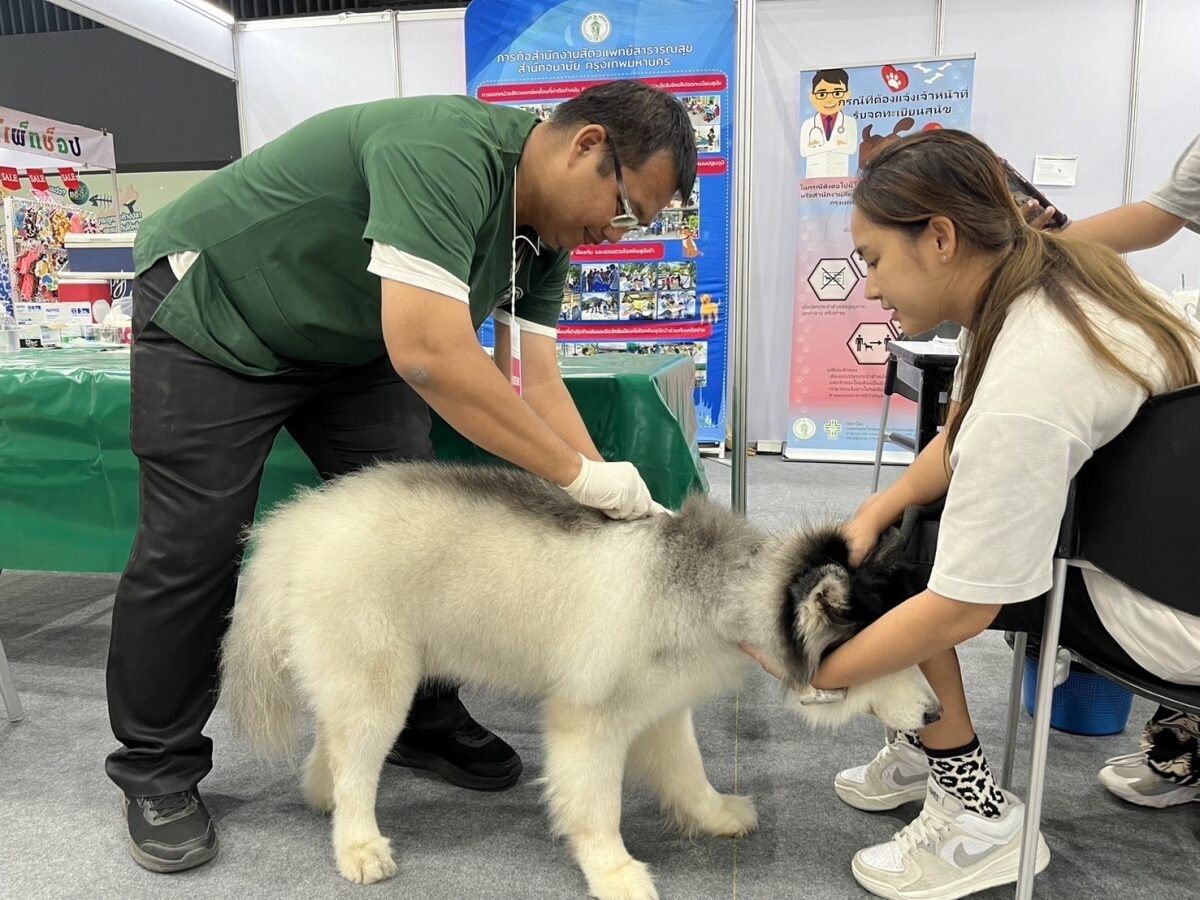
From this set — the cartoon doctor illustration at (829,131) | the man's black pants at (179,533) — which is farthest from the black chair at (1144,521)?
the cartoon doctor illustration at (829,131)

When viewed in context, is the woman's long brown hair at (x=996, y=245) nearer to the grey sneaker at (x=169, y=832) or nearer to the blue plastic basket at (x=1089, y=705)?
the blue plastic basket at (x=1089, y=705)

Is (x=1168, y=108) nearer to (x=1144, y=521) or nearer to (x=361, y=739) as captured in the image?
(x=1144, y=521)

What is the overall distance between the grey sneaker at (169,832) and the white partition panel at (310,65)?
5.32 m

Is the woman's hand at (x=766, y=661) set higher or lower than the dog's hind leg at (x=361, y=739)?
higher

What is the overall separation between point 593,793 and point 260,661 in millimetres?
687

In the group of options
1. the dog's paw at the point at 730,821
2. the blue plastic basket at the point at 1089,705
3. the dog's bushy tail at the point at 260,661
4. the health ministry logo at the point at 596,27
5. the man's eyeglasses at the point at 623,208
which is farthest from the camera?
the health ministry logo at the point at 596,27

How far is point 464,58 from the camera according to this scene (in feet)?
18.7

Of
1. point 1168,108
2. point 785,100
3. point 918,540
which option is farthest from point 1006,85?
point 918,540

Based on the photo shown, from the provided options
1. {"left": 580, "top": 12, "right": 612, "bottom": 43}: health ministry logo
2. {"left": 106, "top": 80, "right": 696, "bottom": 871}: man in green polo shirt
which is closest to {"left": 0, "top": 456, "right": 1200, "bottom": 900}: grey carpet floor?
{"left": 106, "top": 80, "right": 696, "bottom": 871}: man in green polo shirt

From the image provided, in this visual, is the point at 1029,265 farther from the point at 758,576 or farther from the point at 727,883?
the point at 727,883

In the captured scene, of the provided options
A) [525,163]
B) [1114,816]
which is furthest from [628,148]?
[1114,816]

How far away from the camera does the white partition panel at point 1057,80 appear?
16.1ft

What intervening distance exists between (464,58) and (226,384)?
4.97m

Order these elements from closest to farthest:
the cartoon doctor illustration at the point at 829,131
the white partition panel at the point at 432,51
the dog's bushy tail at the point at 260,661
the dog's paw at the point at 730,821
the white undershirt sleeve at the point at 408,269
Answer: the white undershirt sleeve at the point at 408,269, the dog's bushy tail at the point at 260,661, the dog's paw at the point at 730,821, the cartoon doctor illustration at the point at 829,131, the white partition panel at the point at 432,51
